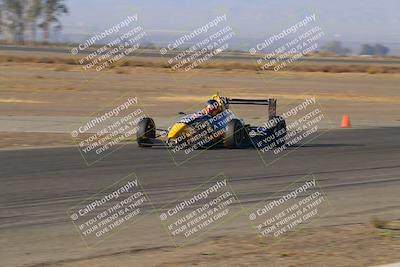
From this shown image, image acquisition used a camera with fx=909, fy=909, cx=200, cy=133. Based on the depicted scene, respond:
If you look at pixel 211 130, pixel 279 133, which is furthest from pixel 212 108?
pixel 279 133

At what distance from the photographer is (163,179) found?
47.2 feet

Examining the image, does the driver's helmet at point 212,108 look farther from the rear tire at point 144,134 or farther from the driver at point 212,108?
the rear tire at point 144,134

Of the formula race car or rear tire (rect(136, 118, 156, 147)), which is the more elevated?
rear tire (rect(136, 118, 156, 147))

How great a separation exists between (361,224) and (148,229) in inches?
102

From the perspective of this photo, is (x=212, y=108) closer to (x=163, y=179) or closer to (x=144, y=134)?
(x=144, y=134)

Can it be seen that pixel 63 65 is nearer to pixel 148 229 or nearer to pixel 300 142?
pixel 300 142

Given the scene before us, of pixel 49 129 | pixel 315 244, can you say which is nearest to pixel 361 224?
pixel 315 244

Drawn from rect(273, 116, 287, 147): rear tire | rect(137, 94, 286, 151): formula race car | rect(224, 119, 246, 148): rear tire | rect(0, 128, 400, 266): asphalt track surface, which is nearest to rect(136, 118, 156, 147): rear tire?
rect(137, 94, 286, 151): formula race car

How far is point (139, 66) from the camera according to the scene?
6178cm

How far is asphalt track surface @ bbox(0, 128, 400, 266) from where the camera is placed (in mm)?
10320

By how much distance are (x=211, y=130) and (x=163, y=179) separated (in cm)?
441

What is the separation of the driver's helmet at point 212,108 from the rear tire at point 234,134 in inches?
15.1

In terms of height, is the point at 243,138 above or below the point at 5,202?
below

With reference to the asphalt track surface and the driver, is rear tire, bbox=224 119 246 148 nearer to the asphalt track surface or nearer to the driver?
the asphalt track surface
